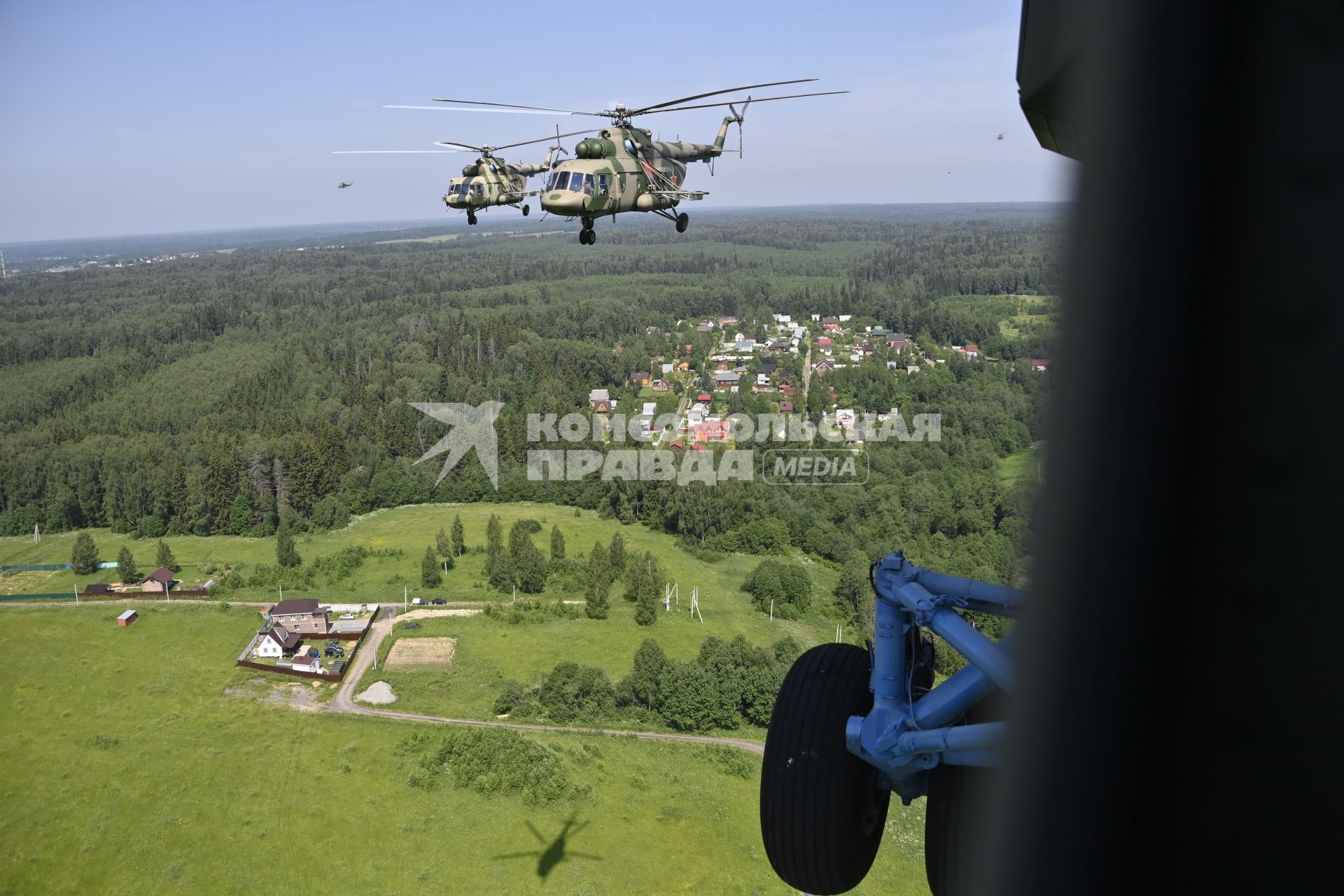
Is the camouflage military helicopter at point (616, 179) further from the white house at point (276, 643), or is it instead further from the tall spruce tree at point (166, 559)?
the tall spruce tree at point (166, 559)

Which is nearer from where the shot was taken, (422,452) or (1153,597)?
(1153,597)

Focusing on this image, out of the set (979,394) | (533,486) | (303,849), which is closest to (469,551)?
(533,486)

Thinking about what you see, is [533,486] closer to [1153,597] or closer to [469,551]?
[469,551]

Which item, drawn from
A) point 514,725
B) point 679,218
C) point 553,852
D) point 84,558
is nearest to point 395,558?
point 84,558

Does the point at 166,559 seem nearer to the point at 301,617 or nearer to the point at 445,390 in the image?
the point at 301,617

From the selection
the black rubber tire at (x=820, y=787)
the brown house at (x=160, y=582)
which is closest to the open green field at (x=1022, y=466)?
the black rubber tire at (x=820, y=787)

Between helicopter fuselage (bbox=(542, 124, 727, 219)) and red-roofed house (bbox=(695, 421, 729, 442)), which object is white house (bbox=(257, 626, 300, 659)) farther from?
red-roofed house (bbox=(695, 421, 729, 442))

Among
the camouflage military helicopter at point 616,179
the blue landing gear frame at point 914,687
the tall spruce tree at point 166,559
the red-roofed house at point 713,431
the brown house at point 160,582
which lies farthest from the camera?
the red-roofed house at point 713,431
